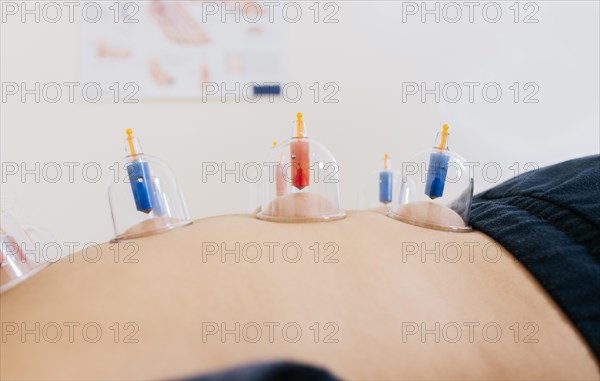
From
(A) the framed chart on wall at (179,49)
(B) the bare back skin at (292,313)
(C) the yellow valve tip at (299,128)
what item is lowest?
(B) the bare back skin at (292,313)

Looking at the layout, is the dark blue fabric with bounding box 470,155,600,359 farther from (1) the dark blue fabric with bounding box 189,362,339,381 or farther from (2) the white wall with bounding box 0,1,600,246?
(2) the white wall with bounding box 0,1,600,246

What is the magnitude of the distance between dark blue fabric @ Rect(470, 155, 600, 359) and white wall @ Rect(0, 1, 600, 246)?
164 cm

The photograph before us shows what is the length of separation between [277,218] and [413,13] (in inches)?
76.5

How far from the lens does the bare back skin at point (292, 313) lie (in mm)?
363

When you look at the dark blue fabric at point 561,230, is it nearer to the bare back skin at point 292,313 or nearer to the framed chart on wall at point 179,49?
the bare back skin at point 292,313

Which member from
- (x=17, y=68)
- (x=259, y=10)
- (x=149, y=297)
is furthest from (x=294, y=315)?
(x=17, y=68)

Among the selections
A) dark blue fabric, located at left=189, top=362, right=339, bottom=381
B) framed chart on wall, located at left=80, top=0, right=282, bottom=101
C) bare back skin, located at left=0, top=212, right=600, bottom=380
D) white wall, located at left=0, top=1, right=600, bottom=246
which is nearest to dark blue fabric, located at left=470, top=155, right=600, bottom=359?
bare back skin, located at left=0, top=212, right=600, bottom=380

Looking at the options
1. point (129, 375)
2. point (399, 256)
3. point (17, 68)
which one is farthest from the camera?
point (17, 68)

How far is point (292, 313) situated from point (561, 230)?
0.27 meters

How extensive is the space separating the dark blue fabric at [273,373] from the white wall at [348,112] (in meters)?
1.90

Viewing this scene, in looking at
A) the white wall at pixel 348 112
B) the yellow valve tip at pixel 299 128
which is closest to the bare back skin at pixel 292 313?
the yellow valve tip at pixel 299 128

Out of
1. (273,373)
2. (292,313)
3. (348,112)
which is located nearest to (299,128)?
(292,313)

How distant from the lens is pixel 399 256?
1.49 ft

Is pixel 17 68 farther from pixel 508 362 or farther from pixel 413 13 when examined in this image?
pixel 508 362
